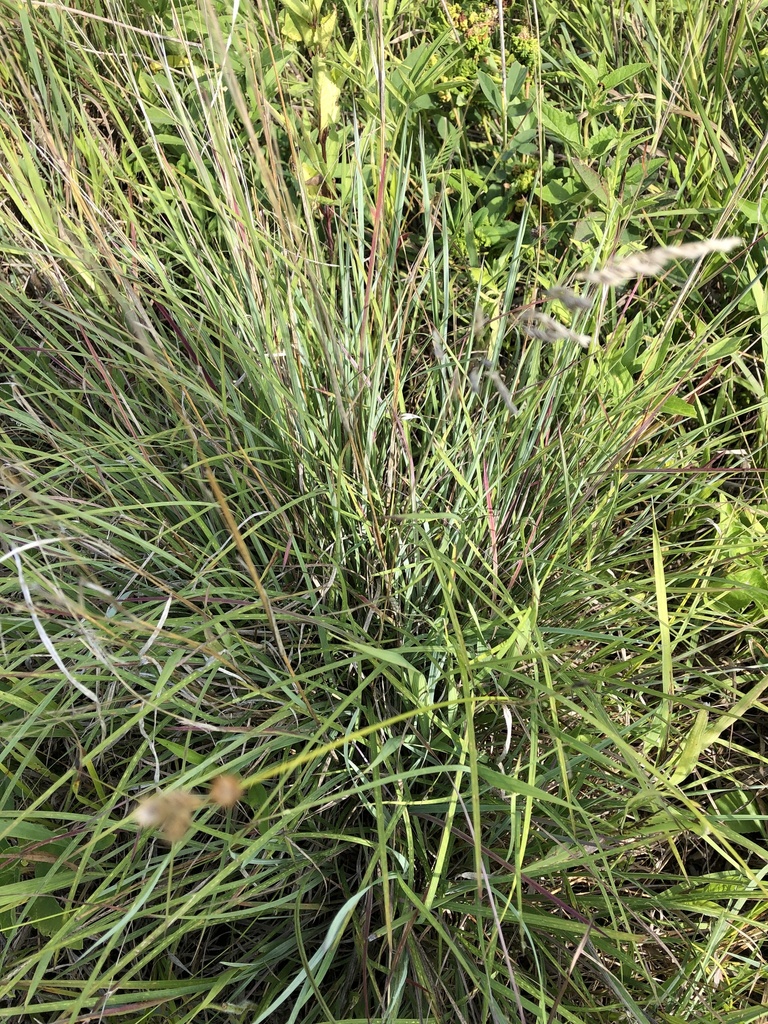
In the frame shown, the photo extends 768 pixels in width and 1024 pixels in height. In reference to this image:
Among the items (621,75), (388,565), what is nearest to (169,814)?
(388,565)

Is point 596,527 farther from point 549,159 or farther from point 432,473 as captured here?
point 549,159

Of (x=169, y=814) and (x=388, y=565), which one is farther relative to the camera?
(x=388, y=565)

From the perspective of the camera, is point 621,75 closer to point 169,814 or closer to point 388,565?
point 388,565

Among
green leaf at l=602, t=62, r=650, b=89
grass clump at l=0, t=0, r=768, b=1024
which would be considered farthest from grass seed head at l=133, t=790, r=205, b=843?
green leaf at l=602, t=62, r=650, b=89

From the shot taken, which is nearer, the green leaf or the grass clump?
the grass clump

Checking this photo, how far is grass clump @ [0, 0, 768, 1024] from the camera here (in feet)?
2.60

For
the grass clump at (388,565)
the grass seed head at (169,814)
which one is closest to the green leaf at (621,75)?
the grass clump at (388,565)

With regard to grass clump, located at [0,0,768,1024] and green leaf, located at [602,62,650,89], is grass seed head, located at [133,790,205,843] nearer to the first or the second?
grass clump, located at [0,0,768,1024]

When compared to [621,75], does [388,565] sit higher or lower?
lower

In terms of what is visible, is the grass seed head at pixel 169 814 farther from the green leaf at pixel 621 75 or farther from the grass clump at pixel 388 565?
the green leaf at pixel 621 75

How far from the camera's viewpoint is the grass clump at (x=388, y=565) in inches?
31.2

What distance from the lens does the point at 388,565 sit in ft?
3.26

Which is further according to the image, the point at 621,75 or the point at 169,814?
the point at 621,75

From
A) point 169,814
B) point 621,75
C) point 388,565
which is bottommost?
point 388,565
